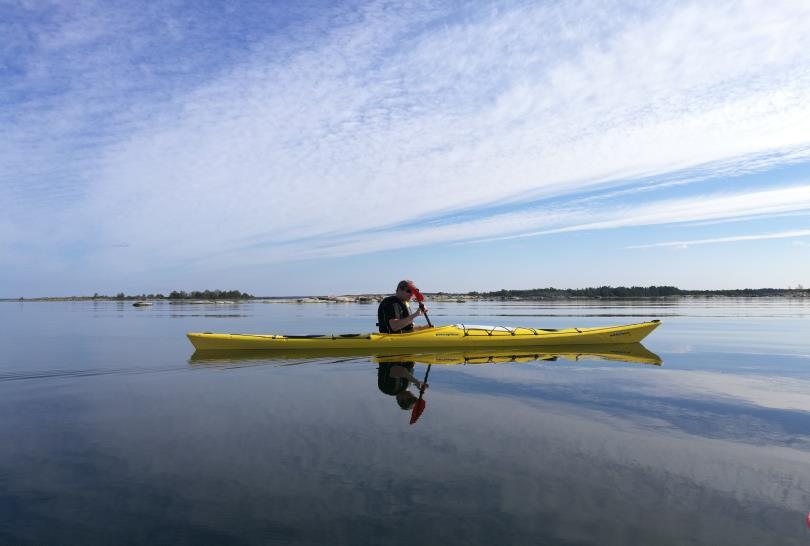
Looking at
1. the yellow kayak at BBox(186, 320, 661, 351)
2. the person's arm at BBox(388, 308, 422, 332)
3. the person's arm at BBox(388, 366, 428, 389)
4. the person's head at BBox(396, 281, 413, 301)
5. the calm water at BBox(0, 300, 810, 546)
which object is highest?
the person's head at BBox(396, 281, 413, 301)

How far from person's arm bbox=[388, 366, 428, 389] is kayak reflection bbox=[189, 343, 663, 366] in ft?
3.51

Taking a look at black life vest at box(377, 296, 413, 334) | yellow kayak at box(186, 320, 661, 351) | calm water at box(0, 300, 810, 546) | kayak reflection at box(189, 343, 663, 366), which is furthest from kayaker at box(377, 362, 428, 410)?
black life vest at box(377, 296, 413, 334)

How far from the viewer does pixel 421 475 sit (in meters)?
4.86

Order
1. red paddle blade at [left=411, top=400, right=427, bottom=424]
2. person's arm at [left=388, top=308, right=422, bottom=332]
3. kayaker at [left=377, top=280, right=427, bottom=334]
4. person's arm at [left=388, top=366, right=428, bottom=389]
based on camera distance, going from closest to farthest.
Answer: red paddle blade at [left=411, top=400, right=427, bottom=424]
person's arm at [left=388, top=366, right=428, bottom=389]
kayaker at [left=377, top=280, right=427, bottom=334]
person's arm at [left=388, top=308, right=422, bottom=332]

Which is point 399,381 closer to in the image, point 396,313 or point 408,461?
point 396,313

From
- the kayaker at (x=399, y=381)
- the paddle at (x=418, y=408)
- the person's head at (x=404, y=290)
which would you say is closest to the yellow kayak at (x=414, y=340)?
the person's head at (x=404, y=290)

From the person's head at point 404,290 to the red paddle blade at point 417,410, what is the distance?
17.5 ft

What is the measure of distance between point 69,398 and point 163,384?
163 centimetres

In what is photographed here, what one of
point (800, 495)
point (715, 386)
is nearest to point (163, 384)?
point (800, 495)

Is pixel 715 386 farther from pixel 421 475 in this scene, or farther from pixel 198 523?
pixel 198 523

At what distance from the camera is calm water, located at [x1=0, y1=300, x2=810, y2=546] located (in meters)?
3.82

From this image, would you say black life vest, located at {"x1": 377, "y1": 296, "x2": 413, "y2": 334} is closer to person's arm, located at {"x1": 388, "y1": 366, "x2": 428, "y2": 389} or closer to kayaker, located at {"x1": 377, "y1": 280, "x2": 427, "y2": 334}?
kayaker, located at {"x1": 377, "y1": 280, "x2": 427, "y2": 334}

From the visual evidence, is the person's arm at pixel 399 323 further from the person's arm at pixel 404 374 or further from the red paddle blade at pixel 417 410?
the red paddle blade at pixel 417 410

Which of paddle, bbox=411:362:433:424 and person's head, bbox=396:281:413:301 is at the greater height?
person's head, bbox=396:281:413:301
